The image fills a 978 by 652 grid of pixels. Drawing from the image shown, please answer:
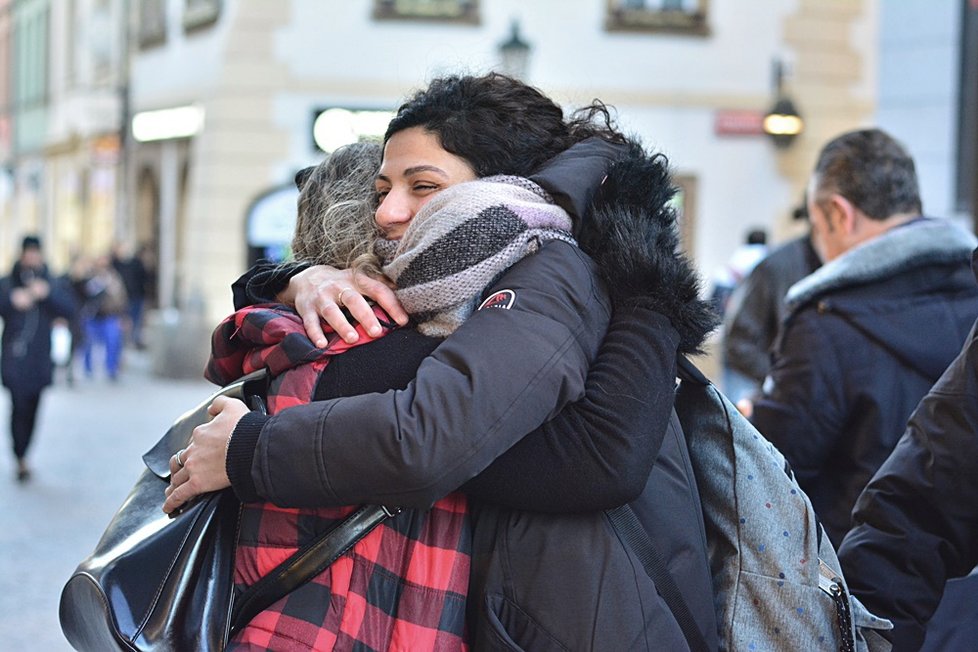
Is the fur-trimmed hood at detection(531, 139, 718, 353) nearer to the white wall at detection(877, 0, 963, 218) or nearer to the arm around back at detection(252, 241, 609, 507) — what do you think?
the arm around back at detection(252, 241, 609, 507)

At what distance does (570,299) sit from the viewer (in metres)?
2.08

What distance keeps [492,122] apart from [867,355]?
1.51m

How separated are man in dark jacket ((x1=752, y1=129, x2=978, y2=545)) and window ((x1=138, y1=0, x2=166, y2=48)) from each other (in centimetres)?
1755

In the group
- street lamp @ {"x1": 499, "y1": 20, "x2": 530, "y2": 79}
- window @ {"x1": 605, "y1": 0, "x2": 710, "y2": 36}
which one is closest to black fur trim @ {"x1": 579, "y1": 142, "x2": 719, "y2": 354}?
street lamp @ {"x1": 499, "y1": 20, "x2": 530, "y2": 79}

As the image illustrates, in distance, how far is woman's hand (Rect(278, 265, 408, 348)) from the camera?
83.0 inches

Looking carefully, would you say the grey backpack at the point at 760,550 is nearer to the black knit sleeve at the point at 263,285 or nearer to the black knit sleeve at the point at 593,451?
→ the black knit sleeve at the point at 593,451

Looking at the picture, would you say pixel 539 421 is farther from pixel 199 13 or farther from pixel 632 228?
pixel 199 13

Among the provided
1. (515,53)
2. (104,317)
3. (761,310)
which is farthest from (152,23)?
(761,310)

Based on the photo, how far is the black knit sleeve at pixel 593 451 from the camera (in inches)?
79.2

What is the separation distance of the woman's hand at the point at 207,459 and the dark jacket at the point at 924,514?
1245 millimetres

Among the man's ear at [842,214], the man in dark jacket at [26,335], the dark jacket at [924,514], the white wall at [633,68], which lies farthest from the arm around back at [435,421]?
the white wall at [633,68]

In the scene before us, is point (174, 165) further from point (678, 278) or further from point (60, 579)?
point (678, 278)

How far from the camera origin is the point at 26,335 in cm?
1031

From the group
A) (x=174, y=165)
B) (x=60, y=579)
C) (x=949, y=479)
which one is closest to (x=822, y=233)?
(x=949, y=479)
